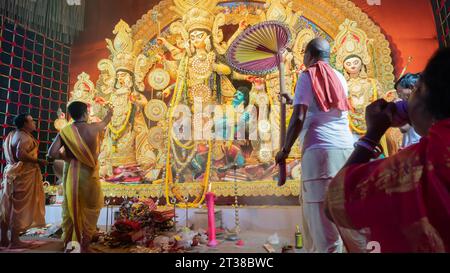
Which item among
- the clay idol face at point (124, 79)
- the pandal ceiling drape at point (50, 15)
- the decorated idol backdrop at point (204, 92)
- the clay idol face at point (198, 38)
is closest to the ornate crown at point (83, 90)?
the decorated idol backdrop at point (204, 92)

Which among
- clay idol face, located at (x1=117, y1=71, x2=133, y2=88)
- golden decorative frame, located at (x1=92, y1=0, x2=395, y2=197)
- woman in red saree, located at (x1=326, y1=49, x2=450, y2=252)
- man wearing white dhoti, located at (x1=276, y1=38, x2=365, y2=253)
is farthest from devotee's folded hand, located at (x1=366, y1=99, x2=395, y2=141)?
clay idol face, located at (x1=117, y1=71, x2=133, y2=88)

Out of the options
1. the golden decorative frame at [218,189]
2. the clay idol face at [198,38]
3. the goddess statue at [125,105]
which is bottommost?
the golden decorative frame at [218,189]

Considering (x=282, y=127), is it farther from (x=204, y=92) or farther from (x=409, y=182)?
(x=204, y=92)

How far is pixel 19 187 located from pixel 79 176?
41.0 inches

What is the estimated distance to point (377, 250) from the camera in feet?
2.73

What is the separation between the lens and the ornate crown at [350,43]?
4090 millimetres

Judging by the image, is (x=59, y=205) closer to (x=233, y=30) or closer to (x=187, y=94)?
(x=187, y=94)

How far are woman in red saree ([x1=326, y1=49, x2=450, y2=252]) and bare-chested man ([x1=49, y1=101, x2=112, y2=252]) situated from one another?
8.68 feet

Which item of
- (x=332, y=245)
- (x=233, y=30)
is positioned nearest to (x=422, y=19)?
(x=233, y=30)

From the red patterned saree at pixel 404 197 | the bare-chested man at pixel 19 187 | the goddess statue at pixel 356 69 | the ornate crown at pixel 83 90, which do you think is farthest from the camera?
the ornate crown at pixel 83 90

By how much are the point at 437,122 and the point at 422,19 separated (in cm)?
437

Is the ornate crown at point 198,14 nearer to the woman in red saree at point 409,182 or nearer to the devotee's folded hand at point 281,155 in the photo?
the devotee's folded hand at point 281,155

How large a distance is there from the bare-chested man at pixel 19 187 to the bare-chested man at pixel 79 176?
0.65 metres

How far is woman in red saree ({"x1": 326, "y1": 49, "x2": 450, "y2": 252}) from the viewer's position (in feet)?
1.99
